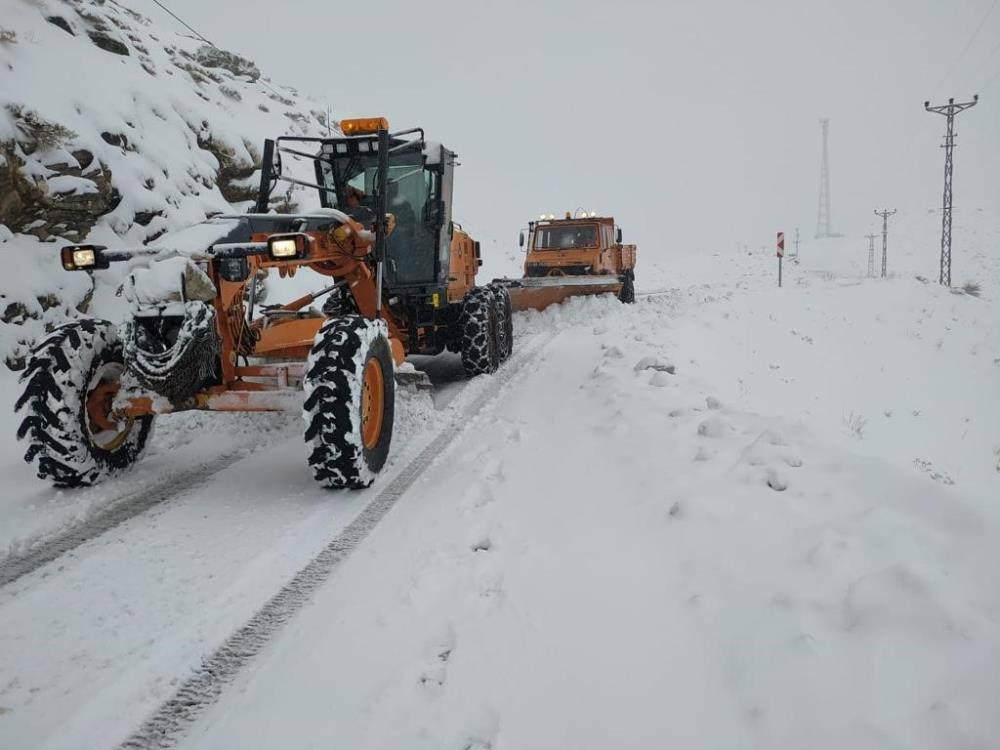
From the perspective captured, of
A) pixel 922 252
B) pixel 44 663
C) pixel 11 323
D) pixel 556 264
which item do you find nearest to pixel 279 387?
pixel 44 663

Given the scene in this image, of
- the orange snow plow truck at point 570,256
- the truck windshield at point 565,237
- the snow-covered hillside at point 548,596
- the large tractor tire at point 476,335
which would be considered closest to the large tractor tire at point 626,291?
the orange snow plow truck at point 570,256

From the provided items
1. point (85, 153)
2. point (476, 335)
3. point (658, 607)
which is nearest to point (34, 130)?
point (85, 153)

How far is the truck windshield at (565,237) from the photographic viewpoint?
599 inches

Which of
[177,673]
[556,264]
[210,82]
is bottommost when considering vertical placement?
[177,673]

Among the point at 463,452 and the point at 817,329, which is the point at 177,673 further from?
the point at 817,329

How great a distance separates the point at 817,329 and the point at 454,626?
47.0 ft

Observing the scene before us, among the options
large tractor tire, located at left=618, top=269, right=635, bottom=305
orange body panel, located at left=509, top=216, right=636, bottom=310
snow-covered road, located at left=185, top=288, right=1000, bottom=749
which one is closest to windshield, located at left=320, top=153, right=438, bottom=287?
snow-covered road, located at left=185, top=288, right=1000, bottom=749

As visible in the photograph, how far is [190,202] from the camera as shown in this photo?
9477mm

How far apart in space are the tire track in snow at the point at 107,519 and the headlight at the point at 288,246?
1760mm

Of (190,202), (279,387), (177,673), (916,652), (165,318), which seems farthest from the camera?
(190,202)

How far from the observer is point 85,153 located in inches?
298

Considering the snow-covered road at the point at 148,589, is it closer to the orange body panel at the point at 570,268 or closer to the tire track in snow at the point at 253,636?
the tire track in snow at the point at 253,636

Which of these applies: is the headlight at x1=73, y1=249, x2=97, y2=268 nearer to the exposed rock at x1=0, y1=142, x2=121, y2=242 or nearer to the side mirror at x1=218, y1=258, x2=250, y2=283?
the side mirror at x1=218, y1=258, x2=250, y2=283

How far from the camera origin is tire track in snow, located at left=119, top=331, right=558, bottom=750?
6.68 feet
